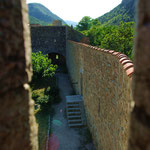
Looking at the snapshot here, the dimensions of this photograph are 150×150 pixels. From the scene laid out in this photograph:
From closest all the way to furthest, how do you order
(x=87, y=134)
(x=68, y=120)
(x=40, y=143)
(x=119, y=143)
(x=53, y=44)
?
(x=119, y=143)
(x=40, y=143)
(x=87, y=134)
(x=68, y=120)
(x=53, y=44)

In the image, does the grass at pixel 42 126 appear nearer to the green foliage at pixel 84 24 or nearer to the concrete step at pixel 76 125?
the concrete step at pixel 76 125

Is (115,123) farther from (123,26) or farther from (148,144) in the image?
(123,26)

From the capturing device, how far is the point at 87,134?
6.85 meters

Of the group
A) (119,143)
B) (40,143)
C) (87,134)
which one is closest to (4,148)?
(119,143)

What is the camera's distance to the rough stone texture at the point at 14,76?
1.00 metres

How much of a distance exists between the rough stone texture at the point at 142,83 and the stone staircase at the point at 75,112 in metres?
6.78

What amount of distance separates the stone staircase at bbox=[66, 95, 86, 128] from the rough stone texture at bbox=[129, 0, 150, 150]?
267 inches

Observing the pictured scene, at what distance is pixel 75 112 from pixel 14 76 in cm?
717

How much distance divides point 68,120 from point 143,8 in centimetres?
735

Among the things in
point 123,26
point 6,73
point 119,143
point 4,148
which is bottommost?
point 119,143

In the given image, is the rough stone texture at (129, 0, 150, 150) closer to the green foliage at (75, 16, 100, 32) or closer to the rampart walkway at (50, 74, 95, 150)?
the rampart walkway at (50, 74, 95, 150)

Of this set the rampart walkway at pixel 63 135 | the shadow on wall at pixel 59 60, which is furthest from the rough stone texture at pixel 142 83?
the shadow on wall at pixel 59 60

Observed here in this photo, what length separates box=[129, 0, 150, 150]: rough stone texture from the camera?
843 mm

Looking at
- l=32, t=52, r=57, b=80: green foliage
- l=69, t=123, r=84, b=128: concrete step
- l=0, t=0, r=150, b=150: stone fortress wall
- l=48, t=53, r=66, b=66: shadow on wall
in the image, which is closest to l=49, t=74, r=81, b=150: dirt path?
l=69, t=123, r=84, b=128: concrete step
